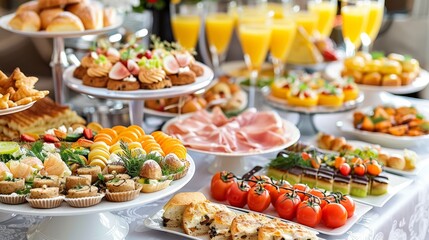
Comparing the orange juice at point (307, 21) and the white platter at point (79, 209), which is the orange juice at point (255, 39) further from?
the white platter at point (79, 209)

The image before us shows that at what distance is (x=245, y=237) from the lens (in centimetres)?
165

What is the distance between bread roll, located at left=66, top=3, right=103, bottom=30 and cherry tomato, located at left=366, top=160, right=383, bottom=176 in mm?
1039

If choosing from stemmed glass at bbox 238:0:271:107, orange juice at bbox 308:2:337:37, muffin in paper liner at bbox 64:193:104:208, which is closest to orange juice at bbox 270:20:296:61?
stemmed glass at bbox 238:0:271:107

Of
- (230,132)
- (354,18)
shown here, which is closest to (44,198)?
(230,132)

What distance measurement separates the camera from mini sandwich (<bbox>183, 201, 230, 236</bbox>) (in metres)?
1.71

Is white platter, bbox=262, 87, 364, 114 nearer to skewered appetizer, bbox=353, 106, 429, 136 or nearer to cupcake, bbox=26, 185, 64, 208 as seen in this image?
skewered appetizer, bbox=353, 106, 429, 136

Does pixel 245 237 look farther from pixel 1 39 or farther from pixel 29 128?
pixel 1 39

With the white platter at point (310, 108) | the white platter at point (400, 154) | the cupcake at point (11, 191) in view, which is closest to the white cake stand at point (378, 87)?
the white platter at point (310, 108)

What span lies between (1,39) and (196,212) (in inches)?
136

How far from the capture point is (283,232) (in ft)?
5.37

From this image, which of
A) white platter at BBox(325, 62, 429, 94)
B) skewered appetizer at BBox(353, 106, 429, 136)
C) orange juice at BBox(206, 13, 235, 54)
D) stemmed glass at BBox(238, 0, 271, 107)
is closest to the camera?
skewered appetizer at BBox(353, 106, 429, 136)

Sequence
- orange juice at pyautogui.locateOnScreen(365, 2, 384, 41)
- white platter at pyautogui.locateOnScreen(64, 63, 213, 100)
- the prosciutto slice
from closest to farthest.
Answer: white platter at pyautogui.locateOnScreen(64, 63, 213, 100), the prosciutto slice, orange juice at pyautogui.locateOnScreen(365, 2, 384, 41)

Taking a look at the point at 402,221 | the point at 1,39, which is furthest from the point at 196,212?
the point at 1,39

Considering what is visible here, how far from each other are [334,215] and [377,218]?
0.22m
